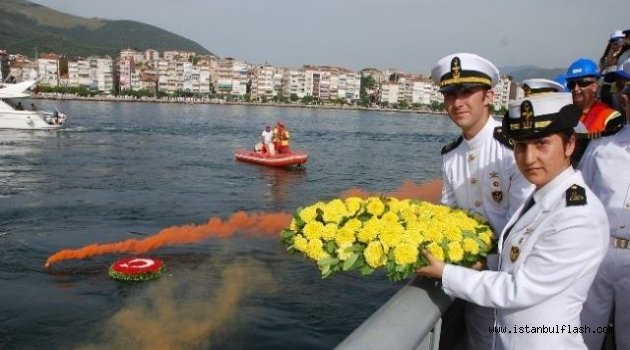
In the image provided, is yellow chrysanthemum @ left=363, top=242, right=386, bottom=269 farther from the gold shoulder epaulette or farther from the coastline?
the coastline

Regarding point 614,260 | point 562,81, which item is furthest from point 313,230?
point 562,81

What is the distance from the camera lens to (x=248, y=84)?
6865 inches

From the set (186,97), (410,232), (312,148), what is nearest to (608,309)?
(410,232)

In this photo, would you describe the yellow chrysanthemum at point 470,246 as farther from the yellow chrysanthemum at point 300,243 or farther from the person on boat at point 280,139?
the person on boat at point 280,139

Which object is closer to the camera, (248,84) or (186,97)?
(186,97)

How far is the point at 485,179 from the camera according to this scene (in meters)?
3.09

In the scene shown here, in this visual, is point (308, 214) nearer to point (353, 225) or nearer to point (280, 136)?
point (353, 225)

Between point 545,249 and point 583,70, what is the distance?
10.6 feet

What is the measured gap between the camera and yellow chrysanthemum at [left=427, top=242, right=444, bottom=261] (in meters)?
2.32

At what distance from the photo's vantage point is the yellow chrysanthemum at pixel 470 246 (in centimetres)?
247

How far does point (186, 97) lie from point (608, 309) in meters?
155

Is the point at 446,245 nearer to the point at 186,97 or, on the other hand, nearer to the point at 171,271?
the point at 171,271

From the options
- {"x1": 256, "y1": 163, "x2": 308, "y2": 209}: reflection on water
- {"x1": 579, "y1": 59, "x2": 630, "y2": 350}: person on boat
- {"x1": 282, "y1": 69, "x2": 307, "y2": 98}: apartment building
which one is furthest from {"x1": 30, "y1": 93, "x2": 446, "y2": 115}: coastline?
{"x1": 579, "y1": 59, "x2": 630, "y2": 350}: person on boat

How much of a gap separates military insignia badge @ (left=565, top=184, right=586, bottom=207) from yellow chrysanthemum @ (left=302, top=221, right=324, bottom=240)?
3.71 feet
